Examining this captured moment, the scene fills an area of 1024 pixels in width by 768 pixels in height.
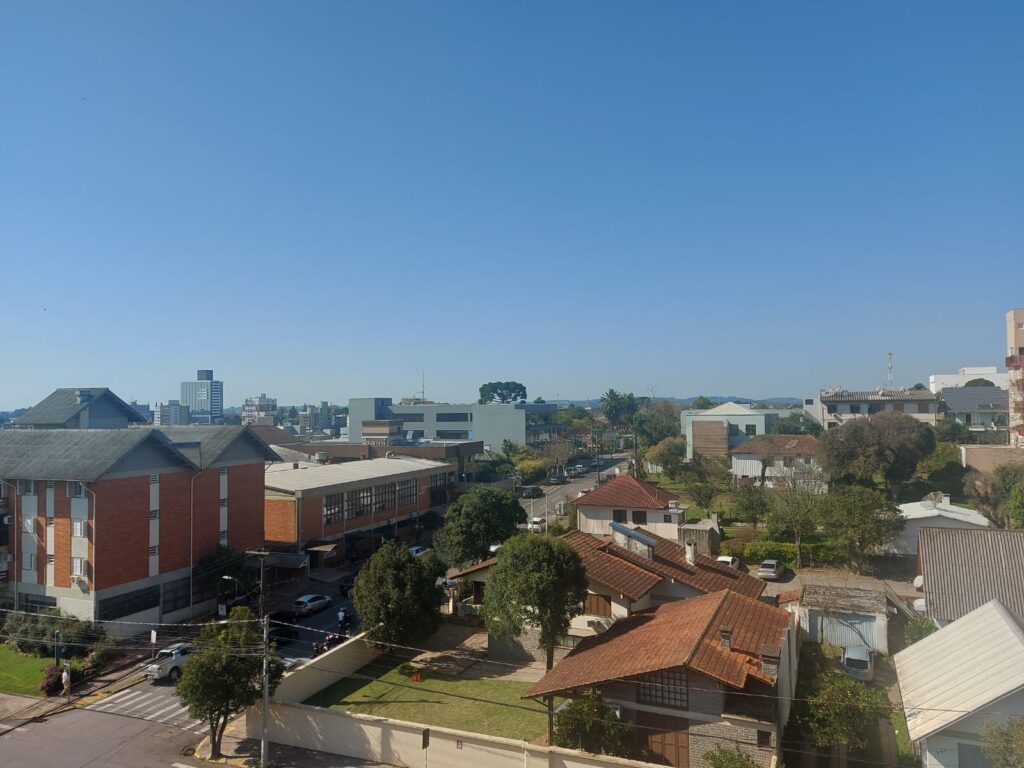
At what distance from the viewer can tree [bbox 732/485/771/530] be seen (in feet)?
148

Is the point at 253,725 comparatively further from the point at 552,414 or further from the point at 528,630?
the point at 552,414

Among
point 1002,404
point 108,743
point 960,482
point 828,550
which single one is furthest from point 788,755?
point 1002,404

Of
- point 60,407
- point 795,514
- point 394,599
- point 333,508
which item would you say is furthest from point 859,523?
point 60,407

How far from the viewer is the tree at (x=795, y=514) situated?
4038 cm

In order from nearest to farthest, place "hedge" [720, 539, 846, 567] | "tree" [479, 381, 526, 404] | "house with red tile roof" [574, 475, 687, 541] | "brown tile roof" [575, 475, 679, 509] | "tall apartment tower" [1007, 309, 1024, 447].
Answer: "hedge" [720, 539, 846, 567] < "house with red tile roof" [574, 475, 687, 541] < "brown tile roof" [575, 475, 679, 509] < "tall apartment tower" [1007, 309, 1024, 447] < "tree" [479, 381, 526, 404]

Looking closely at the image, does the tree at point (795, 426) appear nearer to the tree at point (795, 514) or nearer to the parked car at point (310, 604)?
the tree at point (795, 514)

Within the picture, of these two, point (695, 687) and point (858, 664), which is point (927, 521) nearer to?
point (858, 664)

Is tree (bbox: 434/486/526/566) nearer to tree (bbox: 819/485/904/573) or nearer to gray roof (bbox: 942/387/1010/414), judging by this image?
tree (bbox: 819/485/904/573)

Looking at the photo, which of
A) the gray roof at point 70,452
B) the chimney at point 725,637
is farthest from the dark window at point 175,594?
the chimney at point 725,637

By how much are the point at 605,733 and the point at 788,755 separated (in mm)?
5012

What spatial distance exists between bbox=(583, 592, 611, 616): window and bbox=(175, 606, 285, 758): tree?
36.0 ft

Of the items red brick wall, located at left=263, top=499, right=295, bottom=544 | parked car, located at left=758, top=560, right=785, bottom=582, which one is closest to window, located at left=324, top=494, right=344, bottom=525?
red brick wall, located at left=263, top=499, right=295, bottom=544

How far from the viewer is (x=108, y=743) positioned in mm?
20688

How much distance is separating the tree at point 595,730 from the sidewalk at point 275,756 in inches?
211
